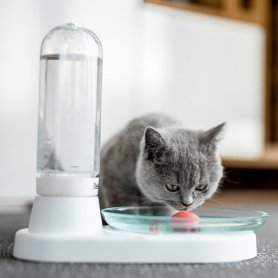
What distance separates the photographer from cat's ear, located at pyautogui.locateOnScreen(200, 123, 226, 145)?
63.0 inches

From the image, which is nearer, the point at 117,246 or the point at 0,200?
the point at 117,246

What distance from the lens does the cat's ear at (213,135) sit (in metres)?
1.60

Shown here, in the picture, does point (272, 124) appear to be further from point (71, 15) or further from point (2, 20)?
point (2, 20)

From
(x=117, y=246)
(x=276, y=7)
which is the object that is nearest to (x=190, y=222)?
(x=117, y=246)

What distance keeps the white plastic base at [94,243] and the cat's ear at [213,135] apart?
1.40ft

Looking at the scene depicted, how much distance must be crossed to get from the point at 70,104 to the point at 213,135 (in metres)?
0.41

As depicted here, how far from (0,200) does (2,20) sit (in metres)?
0.88

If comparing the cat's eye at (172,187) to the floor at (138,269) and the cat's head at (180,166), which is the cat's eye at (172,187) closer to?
the cat's head at (180,166)

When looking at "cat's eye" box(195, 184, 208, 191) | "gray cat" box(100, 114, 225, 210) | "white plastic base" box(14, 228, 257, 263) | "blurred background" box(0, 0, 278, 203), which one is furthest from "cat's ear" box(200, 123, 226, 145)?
"blurred background" box(0, 0, 278, 203)

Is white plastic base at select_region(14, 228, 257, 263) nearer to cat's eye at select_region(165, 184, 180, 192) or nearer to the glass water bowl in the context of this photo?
the glass water bowl

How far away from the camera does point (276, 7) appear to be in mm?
4508

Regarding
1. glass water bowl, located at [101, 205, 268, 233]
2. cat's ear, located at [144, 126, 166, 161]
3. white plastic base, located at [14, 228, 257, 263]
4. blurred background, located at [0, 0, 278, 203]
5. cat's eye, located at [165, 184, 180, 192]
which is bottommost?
white plastic base, located at [14, 228, 257, 263]

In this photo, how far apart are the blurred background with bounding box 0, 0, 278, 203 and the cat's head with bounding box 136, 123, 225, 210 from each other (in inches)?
59.4

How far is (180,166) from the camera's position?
154 cm
